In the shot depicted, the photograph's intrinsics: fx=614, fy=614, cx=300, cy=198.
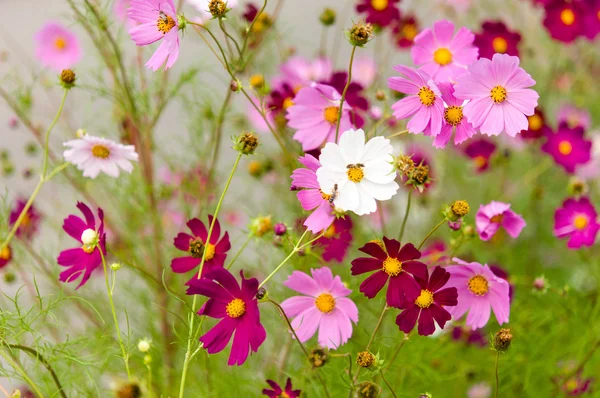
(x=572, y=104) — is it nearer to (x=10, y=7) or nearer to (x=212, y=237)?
(x=212, y=237)

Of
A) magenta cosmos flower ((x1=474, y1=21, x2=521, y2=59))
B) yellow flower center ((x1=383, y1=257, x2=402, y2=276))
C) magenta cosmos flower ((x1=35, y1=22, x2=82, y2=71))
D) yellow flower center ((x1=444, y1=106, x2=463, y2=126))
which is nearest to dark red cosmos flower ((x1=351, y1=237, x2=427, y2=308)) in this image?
yellow flower center ((x1=383, y1=257, x2=402, y2=276))

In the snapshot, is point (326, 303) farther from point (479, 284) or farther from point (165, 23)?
point (165, 23)

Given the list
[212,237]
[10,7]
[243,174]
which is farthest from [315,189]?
[10,7]

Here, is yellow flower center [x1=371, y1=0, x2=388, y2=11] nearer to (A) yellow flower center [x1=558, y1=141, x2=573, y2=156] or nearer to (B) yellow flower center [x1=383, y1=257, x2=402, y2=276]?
(A) yellow flower center [x1=558, y1=141, x2=573, y2=156]

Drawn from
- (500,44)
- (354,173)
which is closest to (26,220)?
(354,173)

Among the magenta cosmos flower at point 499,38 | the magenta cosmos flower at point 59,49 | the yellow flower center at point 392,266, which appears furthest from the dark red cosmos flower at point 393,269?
the magenta cosmos flower at point 59,49
